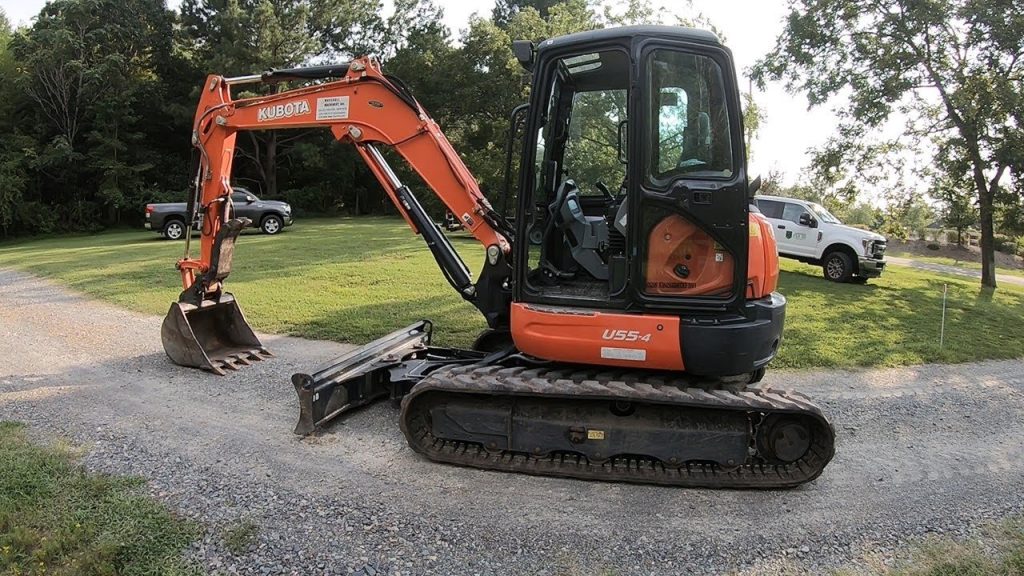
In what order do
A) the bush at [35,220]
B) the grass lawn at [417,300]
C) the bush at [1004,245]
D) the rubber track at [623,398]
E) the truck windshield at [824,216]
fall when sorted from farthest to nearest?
the bush at [1004,245] → the bush at [35,220] → the truck windshield at [824,216] → the grass lawn at [417,300] → the rubber track at [623,398]

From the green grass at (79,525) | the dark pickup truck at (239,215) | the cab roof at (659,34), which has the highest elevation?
the cab roof at (659,34)

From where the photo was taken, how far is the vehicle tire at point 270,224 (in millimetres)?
23547

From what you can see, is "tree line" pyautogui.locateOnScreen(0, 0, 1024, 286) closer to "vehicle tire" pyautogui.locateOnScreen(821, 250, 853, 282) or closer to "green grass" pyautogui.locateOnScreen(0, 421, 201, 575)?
"vehicle tire" pyautogui.locateOnScreen(821, 250, 853, 282)

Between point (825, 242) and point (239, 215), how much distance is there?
18652 millimetres

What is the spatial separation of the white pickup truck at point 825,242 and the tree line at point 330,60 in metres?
2.97

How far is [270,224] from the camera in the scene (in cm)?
2362

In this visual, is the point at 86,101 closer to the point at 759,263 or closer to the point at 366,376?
the point at 366,376

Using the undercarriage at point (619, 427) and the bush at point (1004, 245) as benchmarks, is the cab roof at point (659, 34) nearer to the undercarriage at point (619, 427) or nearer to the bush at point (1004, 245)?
the undercarriage at point (619, 427)

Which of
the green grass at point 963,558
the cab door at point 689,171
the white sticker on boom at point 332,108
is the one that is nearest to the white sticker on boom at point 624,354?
the cab door at point 689,171

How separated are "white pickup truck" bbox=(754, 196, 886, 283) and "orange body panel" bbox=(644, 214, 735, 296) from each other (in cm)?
1178

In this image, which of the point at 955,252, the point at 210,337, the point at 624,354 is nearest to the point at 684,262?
the point at 624,354

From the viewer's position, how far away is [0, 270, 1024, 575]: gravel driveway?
3.64 metres

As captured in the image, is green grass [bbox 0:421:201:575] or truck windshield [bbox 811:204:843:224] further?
truck windshield [bbox 811:204:843:224]

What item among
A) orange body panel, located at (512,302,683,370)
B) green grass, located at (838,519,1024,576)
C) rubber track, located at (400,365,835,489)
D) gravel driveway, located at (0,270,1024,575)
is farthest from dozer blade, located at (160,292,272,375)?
green grass, located at (838,519,1024,576)
